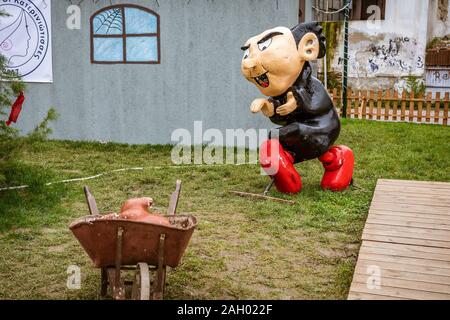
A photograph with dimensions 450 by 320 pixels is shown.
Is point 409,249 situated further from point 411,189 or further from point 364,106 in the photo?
point 364,106

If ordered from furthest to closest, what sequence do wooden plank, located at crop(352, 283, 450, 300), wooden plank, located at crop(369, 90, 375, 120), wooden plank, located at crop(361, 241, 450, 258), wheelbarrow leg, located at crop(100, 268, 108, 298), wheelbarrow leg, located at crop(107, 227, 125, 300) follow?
wooden plank, located at crop(369, 90, 375, 120) < wooden plank, located at crop(361, 241, 450, 258) < wheelbarrow leg, located at crop(100, 268, 108, 298) < wooden plank, located at crop(352, 283, 450, 300) < wheelbarrow leg, located at crop(107, 227, 125, 300)

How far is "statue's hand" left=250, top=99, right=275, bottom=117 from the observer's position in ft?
22.1

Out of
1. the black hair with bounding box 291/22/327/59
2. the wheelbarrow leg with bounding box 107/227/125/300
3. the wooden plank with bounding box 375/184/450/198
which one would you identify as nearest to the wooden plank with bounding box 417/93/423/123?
the wooden plank with bounding box 375/184/450/198

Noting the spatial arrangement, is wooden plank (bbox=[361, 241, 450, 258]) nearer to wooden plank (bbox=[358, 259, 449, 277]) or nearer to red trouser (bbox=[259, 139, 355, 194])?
wooden plank (bbox=[358, 259, 449, 277])

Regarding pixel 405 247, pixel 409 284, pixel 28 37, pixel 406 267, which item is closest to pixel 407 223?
pixel 405 247

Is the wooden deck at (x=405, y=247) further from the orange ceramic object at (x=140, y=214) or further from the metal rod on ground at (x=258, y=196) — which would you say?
the orange ceramic object at (x=140, y=214)

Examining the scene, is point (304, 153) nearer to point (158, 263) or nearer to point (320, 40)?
point (320, 40)

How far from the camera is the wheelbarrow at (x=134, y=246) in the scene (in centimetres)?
372

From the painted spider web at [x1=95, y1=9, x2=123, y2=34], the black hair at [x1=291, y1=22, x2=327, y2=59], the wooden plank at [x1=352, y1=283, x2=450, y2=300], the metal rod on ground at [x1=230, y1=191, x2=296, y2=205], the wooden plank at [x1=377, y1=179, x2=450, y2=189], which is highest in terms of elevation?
the painted spider web at [x1=95, y1=9, x2=123, y2=34]

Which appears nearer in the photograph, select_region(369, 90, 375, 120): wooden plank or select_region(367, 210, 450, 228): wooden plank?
select_region(367, 210, 450, 228): wooden plank

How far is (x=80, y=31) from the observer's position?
10.7 m

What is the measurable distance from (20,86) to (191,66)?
177 inches

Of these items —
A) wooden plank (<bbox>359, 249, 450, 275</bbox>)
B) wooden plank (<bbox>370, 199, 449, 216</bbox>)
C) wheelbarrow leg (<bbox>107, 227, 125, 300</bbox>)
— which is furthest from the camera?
wooden plank (<bbox>370, 199, 449, 216</bbox>)

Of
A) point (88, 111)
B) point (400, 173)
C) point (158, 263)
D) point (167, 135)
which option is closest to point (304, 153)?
point (400, 173)
